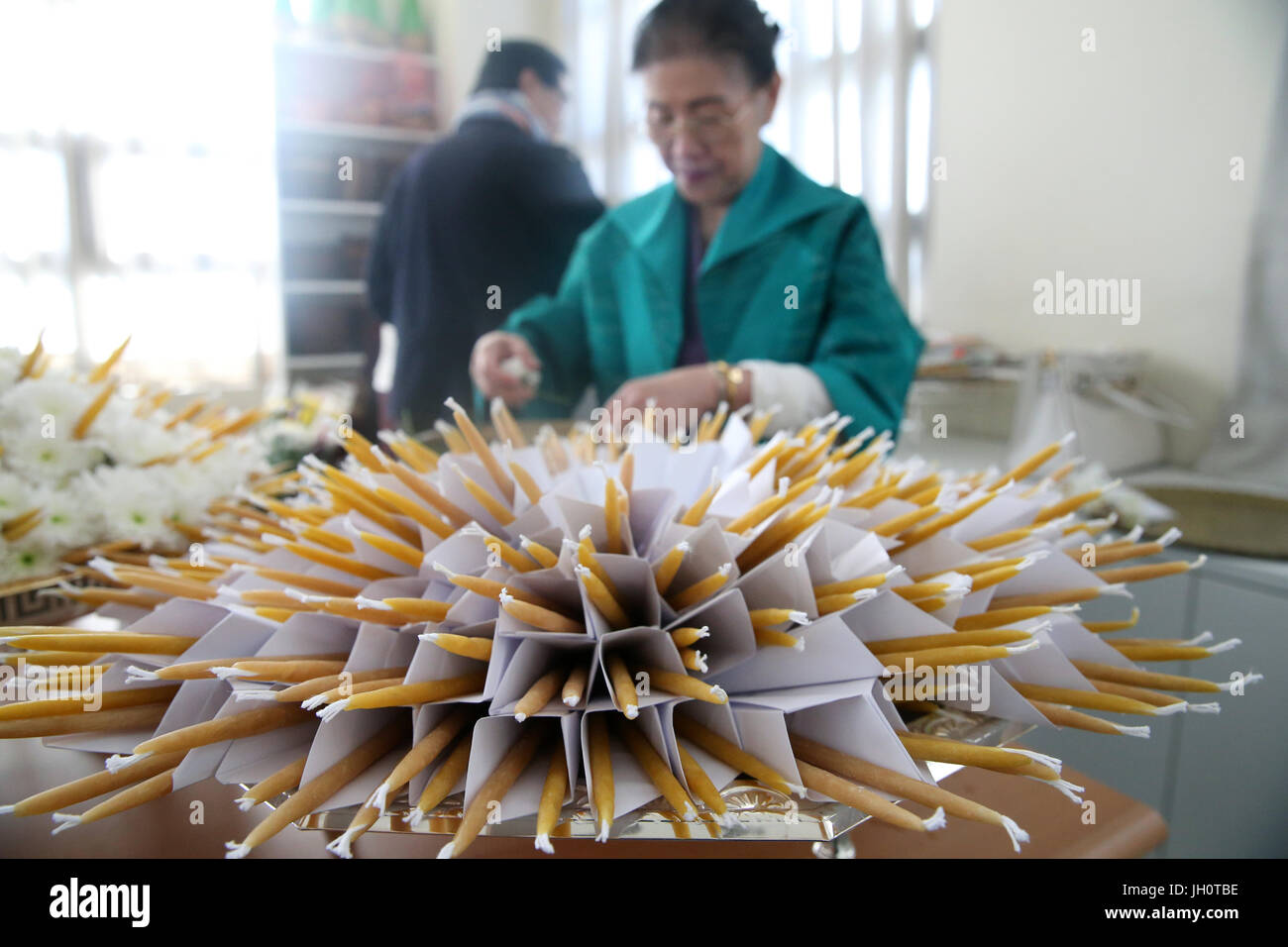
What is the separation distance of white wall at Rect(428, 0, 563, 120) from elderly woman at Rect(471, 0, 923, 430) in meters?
0.13

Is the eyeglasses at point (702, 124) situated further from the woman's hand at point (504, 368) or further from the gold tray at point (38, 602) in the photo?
the gold tray at point (38, 602)

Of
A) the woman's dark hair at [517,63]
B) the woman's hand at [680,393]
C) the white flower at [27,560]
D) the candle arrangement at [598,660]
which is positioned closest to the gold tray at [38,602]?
the white flower at [27,560]

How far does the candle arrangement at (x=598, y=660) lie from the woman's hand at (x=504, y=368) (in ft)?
0.64

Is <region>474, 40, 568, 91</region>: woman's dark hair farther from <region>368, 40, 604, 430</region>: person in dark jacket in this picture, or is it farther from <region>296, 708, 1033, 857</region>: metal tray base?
<region>296, 708, 1033, 857</region>: metal tray base

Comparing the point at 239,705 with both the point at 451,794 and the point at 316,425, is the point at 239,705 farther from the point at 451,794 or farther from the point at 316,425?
the point at 316,425

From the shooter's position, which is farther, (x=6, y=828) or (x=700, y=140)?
(x=700, y=140)

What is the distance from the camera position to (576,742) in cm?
14

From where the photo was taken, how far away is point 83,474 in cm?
32

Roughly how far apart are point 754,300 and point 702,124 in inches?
3.2

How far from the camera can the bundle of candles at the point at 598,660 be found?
132mm

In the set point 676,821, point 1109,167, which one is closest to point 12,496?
point 676,821

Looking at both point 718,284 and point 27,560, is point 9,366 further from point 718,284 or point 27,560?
point 718,284

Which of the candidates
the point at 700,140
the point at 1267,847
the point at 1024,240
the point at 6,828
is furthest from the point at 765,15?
the point at 1267,847
